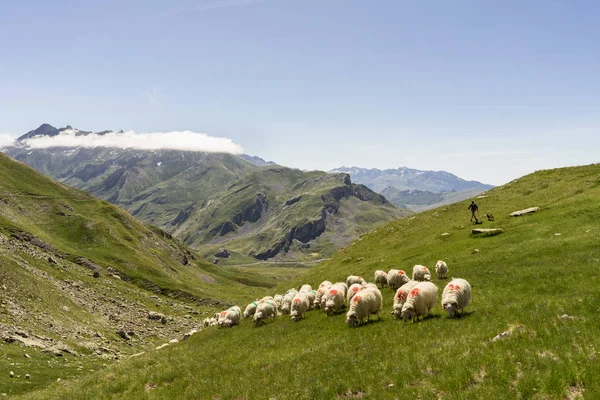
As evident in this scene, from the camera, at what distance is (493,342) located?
53.4 feet

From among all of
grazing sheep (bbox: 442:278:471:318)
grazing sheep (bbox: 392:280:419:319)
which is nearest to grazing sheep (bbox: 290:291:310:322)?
grazing sheep (bbox: 392:280:419:319)

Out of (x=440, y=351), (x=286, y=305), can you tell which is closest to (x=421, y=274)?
(x=286, y=305)

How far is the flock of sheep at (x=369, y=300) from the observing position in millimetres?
23469

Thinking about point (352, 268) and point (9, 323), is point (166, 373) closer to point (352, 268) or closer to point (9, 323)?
point (9, 323)

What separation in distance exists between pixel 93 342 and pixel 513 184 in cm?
8062

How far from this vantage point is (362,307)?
86.0ft

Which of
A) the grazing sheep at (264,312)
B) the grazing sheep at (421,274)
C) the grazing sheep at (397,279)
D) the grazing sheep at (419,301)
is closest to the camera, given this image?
the grazing sheep at (419,301)

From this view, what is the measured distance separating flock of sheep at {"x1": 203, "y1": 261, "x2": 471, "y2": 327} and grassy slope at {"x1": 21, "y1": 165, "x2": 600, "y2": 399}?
1003mm

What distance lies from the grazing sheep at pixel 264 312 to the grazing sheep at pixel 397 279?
11.8 meters

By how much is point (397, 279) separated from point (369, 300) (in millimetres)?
10963

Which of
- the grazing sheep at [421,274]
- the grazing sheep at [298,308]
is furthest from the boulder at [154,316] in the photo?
the grazing sheep at [421,274]

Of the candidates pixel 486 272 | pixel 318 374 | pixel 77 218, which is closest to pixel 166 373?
pixel 318 374

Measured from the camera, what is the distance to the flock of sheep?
77.0ft

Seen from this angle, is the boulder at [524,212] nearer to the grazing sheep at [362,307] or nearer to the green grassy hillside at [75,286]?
the grazing sheep at [362,307]
